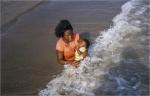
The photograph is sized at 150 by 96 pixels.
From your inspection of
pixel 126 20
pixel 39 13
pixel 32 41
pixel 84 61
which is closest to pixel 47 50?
pixel 32 41

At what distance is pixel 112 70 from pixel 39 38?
262 centimetres

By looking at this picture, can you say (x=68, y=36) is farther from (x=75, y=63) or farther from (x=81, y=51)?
(x=75, y=63)

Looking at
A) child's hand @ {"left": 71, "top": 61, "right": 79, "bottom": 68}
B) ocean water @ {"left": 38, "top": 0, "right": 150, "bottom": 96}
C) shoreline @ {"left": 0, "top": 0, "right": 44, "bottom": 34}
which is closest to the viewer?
ocean water @ {"left": 38, "top": 0, "right": 150, "bottom": 96}

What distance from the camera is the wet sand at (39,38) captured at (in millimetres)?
6320

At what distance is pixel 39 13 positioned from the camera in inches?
435

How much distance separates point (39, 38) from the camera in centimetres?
856

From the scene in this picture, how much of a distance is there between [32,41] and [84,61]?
7.01ft

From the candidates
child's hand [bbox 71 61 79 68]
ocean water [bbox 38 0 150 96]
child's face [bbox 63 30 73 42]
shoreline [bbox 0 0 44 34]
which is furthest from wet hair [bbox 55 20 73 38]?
shoreline [bbox 0 0 44 34]

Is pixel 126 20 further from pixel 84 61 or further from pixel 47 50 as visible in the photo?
pixel 84 61

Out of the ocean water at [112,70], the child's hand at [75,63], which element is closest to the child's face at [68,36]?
the child's hand at [75,63]

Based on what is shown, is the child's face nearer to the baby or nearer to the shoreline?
the baby

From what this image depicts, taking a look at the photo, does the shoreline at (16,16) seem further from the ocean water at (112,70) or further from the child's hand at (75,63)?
the child's hand at (75,63)

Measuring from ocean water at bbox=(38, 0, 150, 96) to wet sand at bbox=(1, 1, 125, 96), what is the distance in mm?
331

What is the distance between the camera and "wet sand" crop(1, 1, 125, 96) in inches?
249
